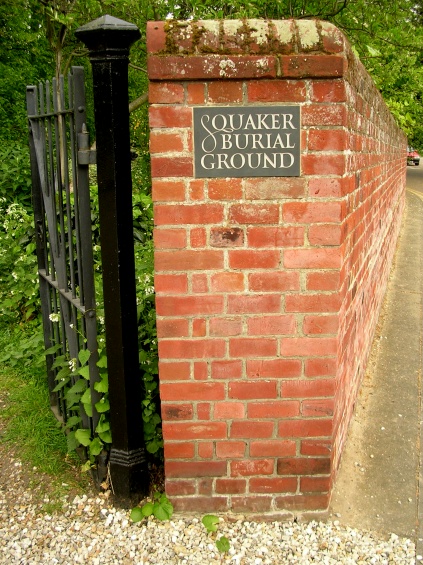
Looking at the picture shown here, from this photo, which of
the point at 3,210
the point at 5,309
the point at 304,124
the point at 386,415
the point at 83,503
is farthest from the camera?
the point at 3,210

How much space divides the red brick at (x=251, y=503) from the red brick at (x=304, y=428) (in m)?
0.34

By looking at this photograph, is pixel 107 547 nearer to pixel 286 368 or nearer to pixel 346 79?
pixel 286 368

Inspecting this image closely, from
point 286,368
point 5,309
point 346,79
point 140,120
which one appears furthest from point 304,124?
point 140,120

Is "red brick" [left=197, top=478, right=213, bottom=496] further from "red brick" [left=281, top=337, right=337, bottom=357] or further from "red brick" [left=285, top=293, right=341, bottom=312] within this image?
"red brick" [left=285, top=293, right=341, bottom=312]

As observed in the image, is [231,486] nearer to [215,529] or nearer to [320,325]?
[215,529]

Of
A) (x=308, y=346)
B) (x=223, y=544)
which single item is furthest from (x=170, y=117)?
(x=223, y=544)

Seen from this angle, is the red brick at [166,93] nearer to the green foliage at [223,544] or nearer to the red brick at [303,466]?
the red brick at [303,466]

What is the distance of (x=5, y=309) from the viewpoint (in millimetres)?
5090

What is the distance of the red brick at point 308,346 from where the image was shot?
243 cm

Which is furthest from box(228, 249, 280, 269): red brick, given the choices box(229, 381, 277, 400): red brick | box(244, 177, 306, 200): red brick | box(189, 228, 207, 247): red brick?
box(229, 381, 277, 400): red brick

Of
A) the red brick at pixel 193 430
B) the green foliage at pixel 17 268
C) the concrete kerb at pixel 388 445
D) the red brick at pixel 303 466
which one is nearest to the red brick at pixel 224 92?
the red brick at pixel 193 430

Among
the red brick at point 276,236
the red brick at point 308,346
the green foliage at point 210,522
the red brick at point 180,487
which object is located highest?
the red brick at point 276,236

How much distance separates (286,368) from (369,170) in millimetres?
1772

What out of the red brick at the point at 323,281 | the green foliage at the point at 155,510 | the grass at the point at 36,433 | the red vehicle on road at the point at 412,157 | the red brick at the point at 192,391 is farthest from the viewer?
the red vehicle on road at the point at 412,157
